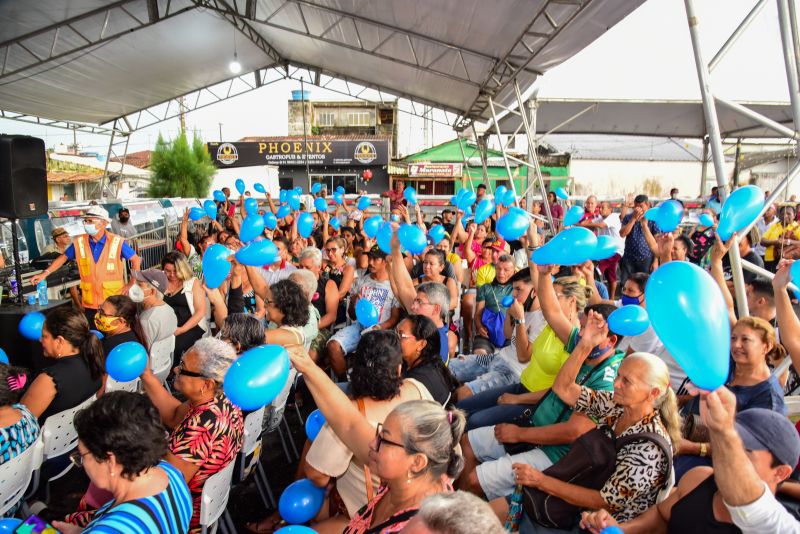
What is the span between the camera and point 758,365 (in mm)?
2191

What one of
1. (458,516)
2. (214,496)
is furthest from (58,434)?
(458,516)

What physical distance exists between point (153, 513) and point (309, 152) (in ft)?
77.0

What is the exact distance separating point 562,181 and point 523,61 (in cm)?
1632

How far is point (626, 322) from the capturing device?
233 cm

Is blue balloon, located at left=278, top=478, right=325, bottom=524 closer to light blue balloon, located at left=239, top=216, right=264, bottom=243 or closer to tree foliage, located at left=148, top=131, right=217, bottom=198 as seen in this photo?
light blue balloon, located at left=239, top=216, right=264, bottom=243

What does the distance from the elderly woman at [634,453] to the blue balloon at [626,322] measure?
14.3 inches

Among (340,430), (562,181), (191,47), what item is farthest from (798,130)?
(562,181)

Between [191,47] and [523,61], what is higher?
[191,47]

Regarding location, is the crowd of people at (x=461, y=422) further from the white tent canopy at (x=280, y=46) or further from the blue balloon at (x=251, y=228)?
the white tent canopy at (x=280, y=46)

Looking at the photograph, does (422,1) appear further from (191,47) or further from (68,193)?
(68,193)

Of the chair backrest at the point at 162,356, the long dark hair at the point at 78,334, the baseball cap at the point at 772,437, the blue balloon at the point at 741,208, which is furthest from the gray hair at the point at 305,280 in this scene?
the baseball cap at the point at 772,437

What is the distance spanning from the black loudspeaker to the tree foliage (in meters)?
20.0

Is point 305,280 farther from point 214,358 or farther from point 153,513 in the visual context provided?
point 153,513

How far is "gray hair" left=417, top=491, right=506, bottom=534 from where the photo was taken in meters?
1.02
